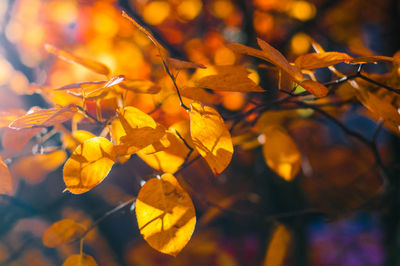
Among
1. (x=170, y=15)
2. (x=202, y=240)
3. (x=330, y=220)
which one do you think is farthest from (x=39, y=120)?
(x=170, y=15)

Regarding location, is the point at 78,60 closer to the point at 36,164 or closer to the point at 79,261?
the point at 79,261

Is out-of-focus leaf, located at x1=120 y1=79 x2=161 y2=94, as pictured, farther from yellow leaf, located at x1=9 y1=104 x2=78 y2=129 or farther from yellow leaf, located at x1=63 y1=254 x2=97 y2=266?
yellow leaf, located at x1=63 y1=254 x2=97 y2=266

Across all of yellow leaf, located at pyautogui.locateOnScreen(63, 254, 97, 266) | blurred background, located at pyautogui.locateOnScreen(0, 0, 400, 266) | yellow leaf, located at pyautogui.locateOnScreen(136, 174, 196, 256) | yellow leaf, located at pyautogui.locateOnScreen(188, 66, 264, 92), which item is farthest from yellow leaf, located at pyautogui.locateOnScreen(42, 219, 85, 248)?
blurred background, located at pyautogui.locateOnScreen(0, 0, 400, 266)

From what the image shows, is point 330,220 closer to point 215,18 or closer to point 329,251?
point 215,18

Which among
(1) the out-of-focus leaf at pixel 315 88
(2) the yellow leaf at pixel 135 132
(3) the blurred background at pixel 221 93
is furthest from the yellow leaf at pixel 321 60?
(3) the blurred background at pixel 221 93

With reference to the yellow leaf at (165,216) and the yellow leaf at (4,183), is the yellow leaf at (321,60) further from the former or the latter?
the yellow leaf at (4,183)

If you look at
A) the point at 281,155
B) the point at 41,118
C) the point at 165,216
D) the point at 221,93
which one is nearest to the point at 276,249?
the point at 281,155
